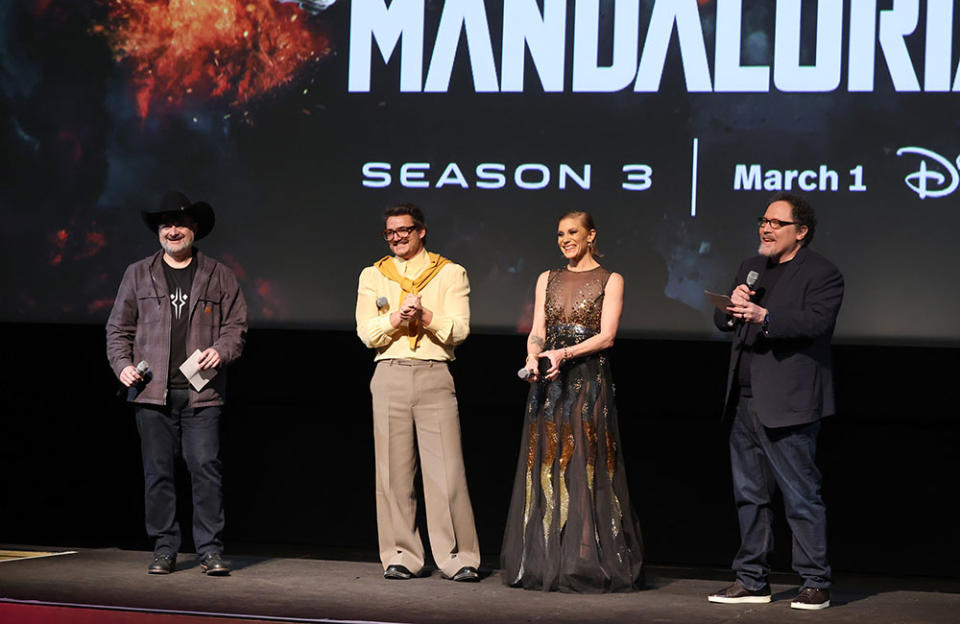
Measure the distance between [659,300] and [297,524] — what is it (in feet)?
6.77

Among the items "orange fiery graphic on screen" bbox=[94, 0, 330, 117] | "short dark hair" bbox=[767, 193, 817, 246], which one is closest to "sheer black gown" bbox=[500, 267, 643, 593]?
"short dark hair" bbox=[767, 193, 817, 246]

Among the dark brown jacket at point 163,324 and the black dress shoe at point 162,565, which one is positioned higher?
the dark brown jacket at point 163,324

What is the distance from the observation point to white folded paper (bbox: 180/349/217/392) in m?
5.18

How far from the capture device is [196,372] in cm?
521

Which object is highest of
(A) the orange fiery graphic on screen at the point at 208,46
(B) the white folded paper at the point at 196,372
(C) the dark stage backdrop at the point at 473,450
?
(A) the orange fiery graphic on screen at the point at 208,46

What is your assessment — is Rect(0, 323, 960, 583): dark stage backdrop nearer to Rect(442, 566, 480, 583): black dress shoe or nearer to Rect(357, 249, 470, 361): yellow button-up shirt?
Rect(357, 249, 470, 361): yellow button-up shirt

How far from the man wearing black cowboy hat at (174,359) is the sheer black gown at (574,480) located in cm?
116

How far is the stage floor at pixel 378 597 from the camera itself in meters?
4.56

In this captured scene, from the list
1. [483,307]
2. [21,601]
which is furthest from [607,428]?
[21,601]

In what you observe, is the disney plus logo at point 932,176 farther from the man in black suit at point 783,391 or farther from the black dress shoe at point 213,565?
the black dress shoe at point 213,565

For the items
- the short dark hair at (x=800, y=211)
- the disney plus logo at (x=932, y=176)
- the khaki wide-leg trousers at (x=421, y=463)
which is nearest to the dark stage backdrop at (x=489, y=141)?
the disney plus logo at (x=932, y=176)

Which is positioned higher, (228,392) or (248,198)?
(248,198)

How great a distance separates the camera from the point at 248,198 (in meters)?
6.34

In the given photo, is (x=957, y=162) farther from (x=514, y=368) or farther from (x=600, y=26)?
(x=514, y=368)
